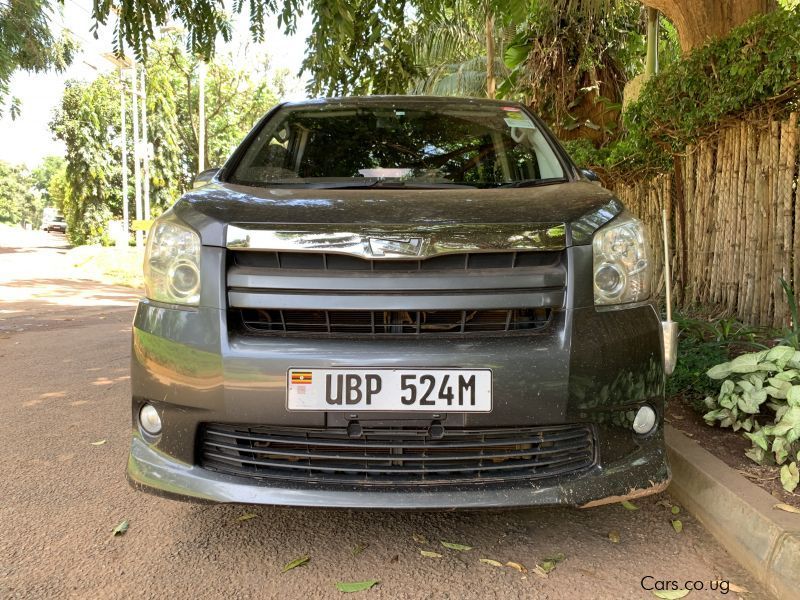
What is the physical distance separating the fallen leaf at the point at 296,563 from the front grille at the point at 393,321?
30.3 inches

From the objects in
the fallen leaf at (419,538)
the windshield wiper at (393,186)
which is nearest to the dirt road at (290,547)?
the fallen leaf at (419,538)

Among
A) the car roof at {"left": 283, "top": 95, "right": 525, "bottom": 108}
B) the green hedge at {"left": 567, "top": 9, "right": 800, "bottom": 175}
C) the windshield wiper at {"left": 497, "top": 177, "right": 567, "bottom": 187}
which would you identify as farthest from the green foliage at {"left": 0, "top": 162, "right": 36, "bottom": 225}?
the windshield wiper at {"left": 497, "top": 177, "right": 567, "bottom": 187}

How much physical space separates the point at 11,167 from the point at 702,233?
11623cm

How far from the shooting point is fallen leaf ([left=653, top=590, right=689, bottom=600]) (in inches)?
77.2

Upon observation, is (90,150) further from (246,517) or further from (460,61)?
(246,517)

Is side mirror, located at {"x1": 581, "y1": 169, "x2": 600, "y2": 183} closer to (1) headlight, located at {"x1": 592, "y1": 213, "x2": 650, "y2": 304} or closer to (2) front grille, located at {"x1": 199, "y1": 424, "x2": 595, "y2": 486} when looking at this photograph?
(1) headlight, located at {"x1": 592, "y1": 213, "x2": 650, "y2": 304}

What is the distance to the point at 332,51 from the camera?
14.7 feet

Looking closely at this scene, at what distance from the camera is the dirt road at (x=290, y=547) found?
6.57ft

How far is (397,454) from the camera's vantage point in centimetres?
202

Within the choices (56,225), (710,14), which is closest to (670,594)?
(710,14)

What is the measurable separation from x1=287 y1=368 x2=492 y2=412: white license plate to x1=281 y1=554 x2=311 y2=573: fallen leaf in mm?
585

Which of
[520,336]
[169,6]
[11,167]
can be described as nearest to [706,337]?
[520,336]

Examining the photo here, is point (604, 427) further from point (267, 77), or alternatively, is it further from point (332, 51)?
point (267, 77)

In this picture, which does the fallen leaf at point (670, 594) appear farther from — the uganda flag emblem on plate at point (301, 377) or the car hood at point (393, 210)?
the uganda flag emblem on plate at point (301, 377)
